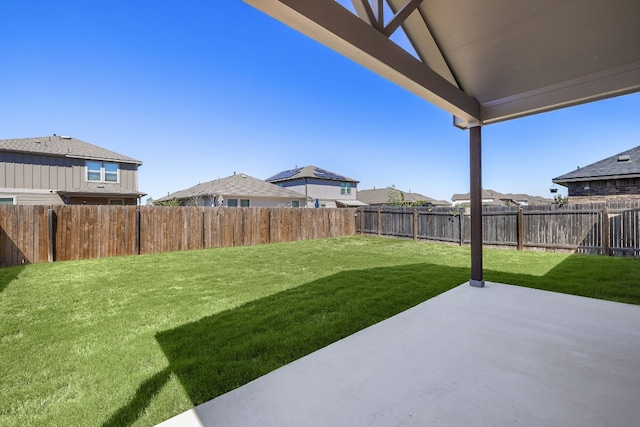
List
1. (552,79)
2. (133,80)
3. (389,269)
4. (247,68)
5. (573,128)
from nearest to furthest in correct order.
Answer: (552,79) < (389,269) < (133,80) < (247,68) < (573,128)

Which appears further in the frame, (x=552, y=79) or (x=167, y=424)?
(x=552, y=79)

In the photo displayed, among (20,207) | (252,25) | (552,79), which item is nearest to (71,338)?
(552,79)

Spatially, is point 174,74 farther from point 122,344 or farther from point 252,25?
point 122,344

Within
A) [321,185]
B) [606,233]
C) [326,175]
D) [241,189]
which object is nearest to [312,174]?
[321,185]

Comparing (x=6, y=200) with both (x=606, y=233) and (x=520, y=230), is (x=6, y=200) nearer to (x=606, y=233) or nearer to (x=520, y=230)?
(x=520, y=230)

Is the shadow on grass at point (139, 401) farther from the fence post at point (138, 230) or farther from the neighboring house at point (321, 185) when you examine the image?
the neighboring house at point (321, 185)

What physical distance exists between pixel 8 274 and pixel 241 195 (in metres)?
12.8

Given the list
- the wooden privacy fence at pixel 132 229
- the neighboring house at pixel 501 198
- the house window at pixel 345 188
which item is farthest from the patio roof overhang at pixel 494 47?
the neighboring house at pixel 501 198

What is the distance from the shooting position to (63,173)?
1298cm

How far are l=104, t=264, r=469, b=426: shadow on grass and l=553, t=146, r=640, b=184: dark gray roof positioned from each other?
1115cm

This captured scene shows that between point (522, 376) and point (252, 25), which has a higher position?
point (252, 25)

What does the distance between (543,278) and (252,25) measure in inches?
429

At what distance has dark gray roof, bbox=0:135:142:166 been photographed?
12.2 m

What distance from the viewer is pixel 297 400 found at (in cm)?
171
